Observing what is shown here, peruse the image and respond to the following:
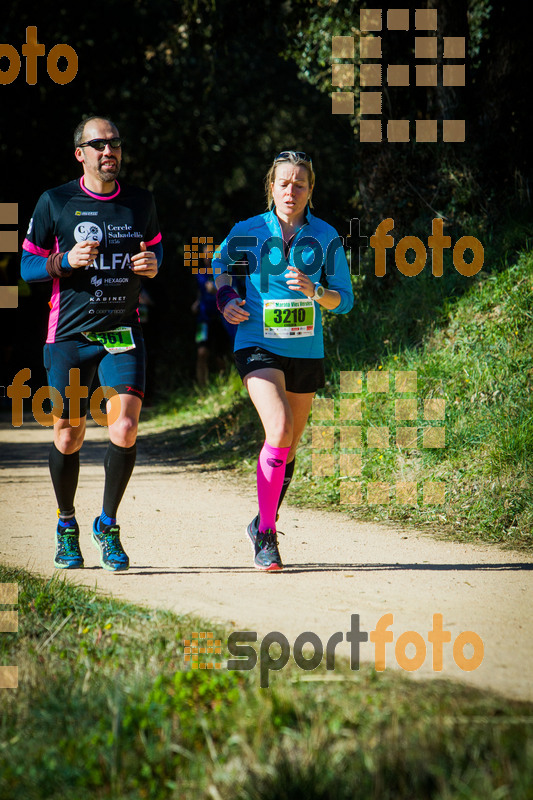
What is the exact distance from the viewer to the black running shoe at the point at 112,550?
5098mm

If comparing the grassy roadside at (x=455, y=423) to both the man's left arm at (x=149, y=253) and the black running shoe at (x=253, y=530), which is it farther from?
the man's left arm at (x=149, y=253)

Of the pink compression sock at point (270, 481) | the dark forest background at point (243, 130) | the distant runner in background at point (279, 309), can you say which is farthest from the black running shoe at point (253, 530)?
the dark forest background at point (243, 130)

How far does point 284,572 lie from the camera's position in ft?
16.7

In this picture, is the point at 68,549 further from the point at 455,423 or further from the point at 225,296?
the point at 455,423

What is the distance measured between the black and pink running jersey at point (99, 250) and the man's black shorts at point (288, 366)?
686 millimetres

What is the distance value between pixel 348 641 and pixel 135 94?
46.5 feet

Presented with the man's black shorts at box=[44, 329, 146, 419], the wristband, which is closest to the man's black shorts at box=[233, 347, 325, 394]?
the wristband

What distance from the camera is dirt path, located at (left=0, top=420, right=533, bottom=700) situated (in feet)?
12.7

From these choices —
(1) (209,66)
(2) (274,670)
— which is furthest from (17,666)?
(1) (209,66)

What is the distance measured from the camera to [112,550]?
16.8 ft

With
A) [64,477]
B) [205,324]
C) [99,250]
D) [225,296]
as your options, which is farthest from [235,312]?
[205,324]

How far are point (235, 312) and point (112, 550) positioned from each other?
1.46 m

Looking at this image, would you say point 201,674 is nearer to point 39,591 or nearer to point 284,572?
point 39,591

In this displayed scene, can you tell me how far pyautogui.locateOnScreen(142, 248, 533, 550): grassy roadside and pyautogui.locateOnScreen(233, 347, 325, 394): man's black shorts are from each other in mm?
1607
